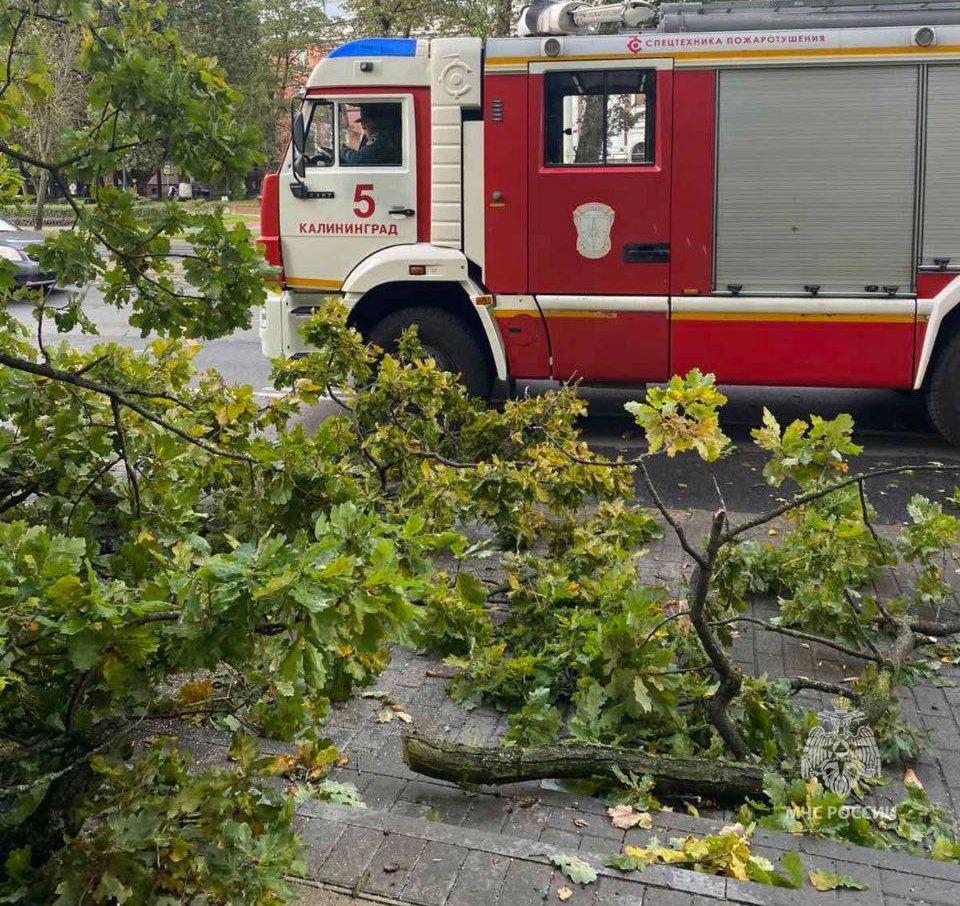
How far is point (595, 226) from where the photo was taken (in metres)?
8.98

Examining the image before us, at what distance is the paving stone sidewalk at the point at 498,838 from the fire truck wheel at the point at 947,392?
4904 millimetres

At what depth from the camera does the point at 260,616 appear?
2.32 metres

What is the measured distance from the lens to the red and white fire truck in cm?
868

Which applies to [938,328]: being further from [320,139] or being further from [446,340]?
[320,139]

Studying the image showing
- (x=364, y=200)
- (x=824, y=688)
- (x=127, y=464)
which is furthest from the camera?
(x=364, y=200)

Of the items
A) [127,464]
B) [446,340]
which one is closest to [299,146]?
[446,340]

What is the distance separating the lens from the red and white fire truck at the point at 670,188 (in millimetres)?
8680

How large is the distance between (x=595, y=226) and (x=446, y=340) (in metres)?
1.49

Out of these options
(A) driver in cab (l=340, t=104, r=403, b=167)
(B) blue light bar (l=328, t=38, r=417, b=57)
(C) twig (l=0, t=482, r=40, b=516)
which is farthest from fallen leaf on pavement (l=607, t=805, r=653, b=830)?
(B) blue light bar (l=328, t=38, r=417, b=57)

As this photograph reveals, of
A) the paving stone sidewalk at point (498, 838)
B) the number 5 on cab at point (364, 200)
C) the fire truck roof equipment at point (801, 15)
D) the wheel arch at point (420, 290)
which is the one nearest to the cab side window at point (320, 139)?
the number 5 on cab at point (364, 200)

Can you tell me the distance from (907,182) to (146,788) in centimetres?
751

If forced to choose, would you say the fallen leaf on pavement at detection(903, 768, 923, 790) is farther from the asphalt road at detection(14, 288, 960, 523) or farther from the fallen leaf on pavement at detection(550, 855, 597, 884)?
the asphalt road at detection(14, 288, 960, 523)

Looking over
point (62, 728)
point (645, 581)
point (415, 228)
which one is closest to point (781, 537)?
point (645, 581)

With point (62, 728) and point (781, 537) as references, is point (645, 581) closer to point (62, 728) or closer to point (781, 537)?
point (781, 537)
